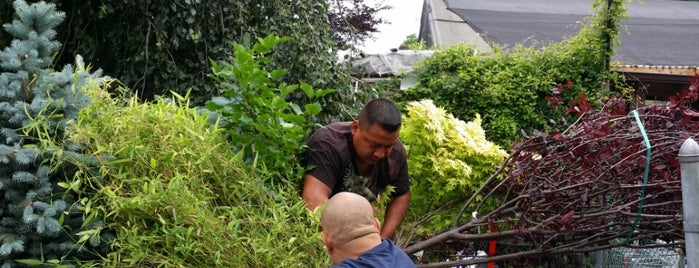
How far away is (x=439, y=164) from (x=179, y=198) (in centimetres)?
212

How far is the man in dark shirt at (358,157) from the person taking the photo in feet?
10.4

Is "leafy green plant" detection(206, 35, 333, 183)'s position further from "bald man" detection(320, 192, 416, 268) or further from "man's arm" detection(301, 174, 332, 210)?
"bald man" detection(320, 192, 416, 268)

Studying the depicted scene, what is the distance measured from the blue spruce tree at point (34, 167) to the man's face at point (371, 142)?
46.6 inches

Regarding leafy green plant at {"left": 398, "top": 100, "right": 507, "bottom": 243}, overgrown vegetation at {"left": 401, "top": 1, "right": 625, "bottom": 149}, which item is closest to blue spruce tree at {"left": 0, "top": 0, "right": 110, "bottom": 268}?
leafy green plant at {"left": 398, "top": 100, "right": 507, "bottom": 243}

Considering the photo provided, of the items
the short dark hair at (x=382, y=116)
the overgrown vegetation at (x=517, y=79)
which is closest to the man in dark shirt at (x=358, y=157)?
the short dark hair at (x=382, y=116)

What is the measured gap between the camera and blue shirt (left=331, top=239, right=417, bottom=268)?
2002 mm

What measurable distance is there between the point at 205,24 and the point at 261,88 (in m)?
2.97

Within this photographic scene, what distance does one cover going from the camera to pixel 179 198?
2416 millimetres

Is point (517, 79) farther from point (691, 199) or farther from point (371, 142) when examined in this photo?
point (691, 199)

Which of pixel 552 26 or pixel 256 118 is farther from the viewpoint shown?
pixel 552 26

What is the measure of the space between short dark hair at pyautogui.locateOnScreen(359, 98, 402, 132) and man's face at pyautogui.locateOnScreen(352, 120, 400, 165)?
21 millimetres

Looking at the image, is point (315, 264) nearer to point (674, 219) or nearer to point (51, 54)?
point (51, 54)

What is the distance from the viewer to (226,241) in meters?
2.47

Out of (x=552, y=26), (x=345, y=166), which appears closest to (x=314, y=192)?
(x=345, y=166)
